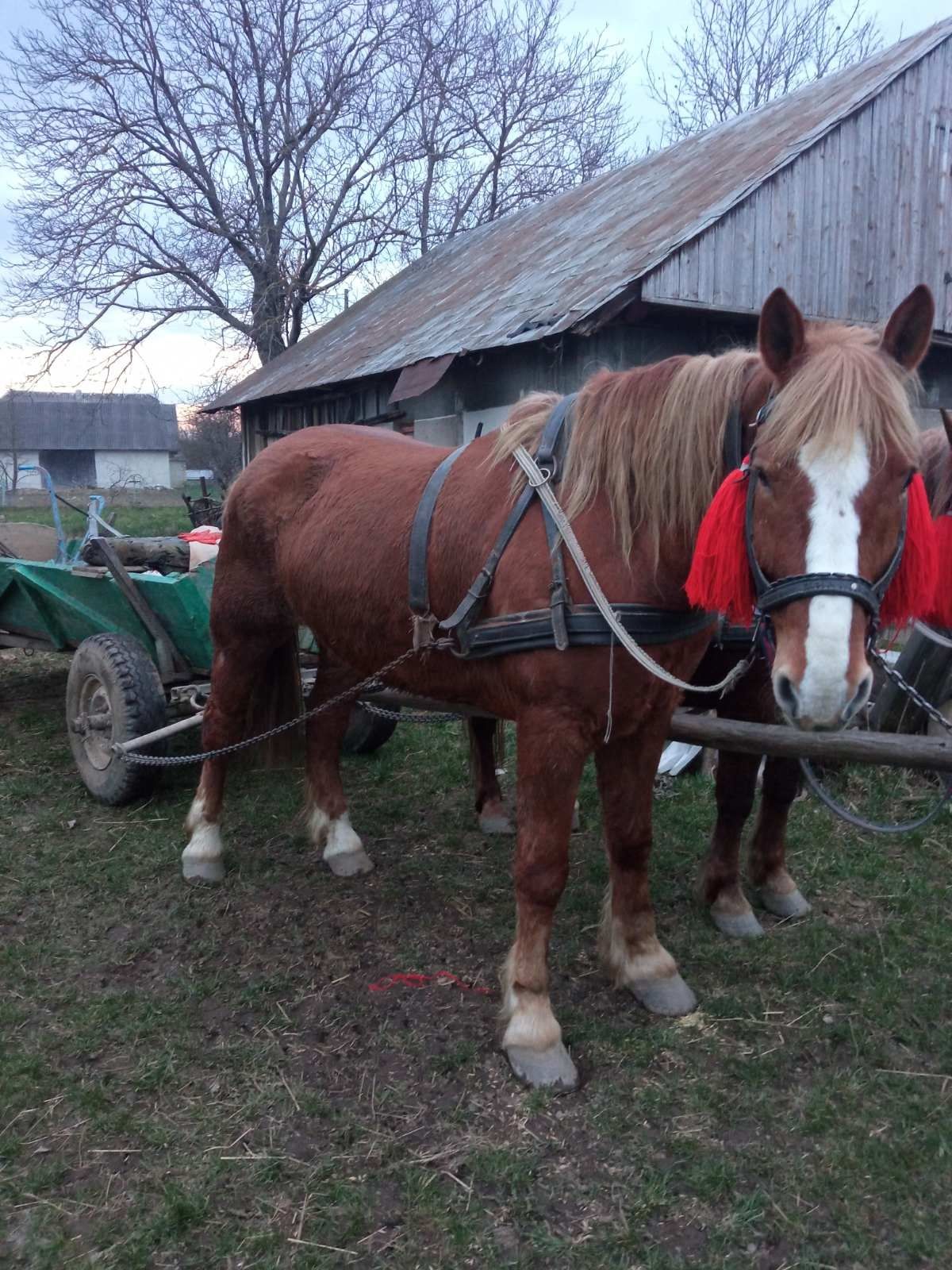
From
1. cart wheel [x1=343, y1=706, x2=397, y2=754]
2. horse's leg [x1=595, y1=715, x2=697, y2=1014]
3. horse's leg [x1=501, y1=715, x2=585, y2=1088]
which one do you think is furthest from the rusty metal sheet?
horse's leg [x1=501, y1=715, x2=585, y2=1088]

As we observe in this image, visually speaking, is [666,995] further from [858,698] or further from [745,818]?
[858,698]

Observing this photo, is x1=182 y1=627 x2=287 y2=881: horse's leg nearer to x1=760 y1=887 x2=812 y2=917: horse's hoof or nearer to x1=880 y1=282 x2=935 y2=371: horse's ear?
x1=760 y1=887 x2=812 y2=917: horse's hoof

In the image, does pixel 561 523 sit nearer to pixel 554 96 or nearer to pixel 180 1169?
pixel 180 1169

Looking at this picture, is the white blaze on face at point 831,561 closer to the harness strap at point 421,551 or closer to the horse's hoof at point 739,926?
the harness strap at point 421,551

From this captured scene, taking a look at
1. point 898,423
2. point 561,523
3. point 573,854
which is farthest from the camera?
point 573,854

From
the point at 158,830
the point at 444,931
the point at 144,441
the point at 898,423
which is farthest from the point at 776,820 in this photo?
the point at 144,441

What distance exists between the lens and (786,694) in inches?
65.9

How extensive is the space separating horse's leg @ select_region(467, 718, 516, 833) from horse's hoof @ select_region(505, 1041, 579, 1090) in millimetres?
1637

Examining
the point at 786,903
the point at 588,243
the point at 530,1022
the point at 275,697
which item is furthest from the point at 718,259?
the point at 530,1022

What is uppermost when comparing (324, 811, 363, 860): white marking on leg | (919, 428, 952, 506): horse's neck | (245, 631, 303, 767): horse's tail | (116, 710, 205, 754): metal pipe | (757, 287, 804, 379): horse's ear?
(757, 287, 804, 379): horse's ear

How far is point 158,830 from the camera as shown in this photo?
4008 millimetres

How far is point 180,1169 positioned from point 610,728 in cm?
142

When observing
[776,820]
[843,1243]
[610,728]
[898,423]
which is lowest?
[843,1243]

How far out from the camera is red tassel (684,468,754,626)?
1831mm
